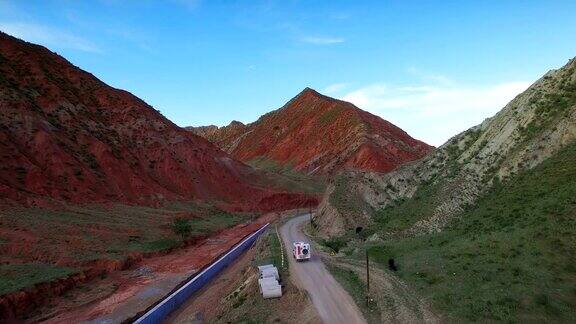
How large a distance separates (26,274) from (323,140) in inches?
4156

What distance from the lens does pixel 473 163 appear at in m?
38.8

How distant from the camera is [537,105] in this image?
122 feet

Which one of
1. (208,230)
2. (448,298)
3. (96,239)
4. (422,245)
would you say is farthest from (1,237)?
(448,298)

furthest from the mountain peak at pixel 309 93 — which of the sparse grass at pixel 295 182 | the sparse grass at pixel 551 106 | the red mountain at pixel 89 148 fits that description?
the sparse grass at pixel 551 106

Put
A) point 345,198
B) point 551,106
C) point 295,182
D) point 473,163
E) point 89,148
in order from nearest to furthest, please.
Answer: point 551,106, point 473,163, point 345,198, point 89,148, point 295,182

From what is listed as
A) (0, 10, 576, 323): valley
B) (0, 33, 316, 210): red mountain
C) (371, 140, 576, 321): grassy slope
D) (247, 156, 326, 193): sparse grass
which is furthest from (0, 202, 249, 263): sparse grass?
(247, 156, 326, 193): sparse grass

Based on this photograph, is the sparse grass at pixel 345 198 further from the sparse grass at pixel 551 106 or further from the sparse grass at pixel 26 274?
the sparse grass at pixel 26 274

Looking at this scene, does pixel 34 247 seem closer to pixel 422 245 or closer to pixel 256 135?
pixel 422 245

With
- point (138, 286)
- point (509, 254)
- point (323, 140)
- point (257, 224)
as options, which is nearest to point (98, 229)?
point (138, 286)

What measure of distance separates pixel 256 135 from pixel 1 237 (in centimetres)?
13004

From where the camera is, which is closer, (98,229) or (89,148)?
(98,229)

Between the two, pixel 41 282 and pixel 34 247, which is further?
pixel 34 247

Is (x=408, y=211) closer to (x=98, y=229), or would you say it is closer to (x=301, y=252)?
(x=301, y=252)

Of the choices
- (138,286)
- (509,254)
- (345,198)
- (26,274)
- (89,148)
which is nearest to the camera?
(509,254)
